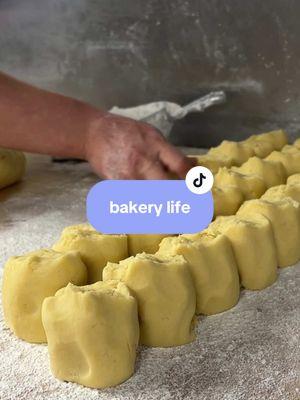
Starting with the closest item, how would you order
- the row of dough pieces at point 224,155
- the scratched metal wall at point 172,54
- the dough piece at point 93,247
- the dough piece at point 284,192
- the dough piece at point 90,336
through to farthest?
the dough piece at point 90,336 → the dough piece at point 93,247 → the dough piece at point 284,192 → the row of dough pieces at point 224,155 → the scratched metal wall at point 172,54

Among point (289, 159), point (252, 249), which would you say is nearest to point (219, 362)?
point (252, 249)

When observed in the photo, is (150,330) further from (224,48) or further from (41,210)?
(224,48)

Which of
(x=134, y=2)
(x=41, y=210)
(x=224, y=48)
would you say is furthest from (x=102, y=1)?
(x=41, y=210)

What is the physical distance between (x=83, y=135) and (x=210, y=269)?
57 cm

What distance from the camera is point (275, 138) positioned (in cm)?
191

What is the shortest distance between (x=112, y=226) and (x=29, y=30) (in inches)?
59.8

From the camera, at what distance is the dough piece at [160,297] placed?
1.06 metres

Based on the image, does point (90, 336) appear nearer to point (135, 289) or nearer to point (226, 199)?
point (135, 289)

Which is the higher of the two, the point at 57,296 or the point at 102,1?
the point at 102,1

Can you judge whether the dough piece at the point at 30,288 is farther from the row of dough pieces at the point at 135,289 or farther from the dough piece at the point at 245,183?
the dough piece at the point at 245,183

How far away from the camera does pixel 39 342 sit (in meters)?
1.10

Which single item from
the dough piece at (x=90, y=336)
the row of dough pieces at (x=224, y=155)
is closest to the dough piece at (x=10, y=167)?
the row of dough pieces at (x=224, y=155)

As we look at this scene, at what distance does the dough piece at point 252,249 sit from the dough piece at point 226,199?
16 cm

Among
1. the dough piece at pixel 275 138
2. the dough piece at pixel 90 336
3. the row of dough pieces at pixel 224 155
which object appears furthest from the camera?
the dough piece at pixel 275 138
